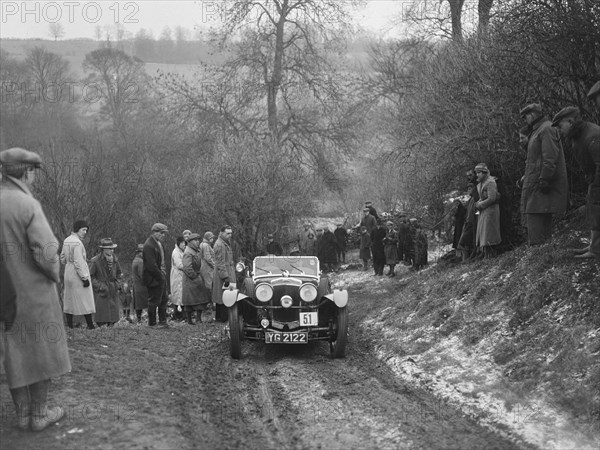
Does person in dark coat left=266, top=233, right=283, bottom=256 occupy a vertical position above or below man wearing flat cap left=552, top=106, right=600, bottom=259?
below

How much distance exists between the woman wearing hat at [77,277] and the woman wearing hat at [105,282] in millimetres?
920

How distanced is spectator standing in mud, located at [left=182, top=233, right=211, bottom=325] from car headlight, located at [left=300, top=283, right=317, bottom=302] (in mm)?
4215

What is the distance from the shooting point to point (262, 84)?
30.0 m


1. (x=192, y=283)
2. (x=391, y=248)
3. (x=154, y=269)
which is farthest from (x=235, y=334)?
(x=391, y=248)

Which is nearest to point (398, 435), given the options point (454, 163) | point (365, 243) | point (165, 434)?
point (165, 434)

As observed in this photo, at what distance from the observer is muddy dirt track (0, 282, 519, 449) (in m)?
5.80

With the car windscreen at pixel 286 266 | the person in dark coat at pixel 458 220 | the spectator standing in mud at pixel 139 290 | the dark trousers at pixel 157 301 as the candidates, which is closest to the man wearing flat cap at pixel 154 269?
the dark trousers at pixel 157 301

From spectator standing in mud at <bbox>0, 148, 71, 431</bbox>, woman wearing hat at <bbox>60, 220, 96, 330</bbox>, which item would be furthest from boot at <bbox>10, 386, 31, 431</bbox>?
woman wearing hat at <bbox>60, 220, 96, 330</bbox>

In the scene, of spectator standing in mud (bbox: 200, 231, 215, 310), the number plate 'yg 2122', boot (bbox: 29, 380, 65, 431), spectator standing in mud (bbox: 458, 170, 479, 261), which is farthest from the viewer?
spectator standing in mud (bbox: 200, 231, 215, 310)

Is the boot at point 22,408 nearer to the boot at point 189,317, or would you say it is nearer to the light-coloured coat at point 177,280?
the boot at point 189,317

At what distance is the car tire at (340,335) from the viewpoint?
9781 millimetres

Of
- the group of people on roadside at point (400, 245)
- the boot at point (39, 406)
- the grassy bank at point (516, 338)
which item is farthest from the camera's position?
the group of people on roadside at point (400, 245)

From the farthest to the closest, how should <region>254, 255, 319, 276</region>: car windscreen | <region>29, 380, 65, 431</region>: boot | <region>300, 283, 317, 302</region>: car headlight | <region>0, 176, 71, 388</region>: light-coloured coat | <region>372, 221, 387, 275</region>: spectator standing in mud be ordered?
<region>372, 221, 387, 275</region>: spectator standing in mud → <region>254, 255, 319, 276</region>: car windscreen → <region>300, 283, 317, 302</region>: car headlight → <region>29, 380, 65, 431</region>: boot → <region>0, 176, 71, 388</region>: light-coloured coat

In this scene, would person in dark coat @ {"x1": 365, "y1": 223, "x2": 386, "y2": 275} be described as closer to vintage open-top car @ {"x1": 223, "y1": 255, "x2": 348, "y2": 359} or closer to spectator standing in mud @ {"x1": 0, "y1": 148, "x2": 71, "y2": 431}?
vintage open-top car @ {"x1": 223, "y1": 255, "x2": 348, "y2": 359}
